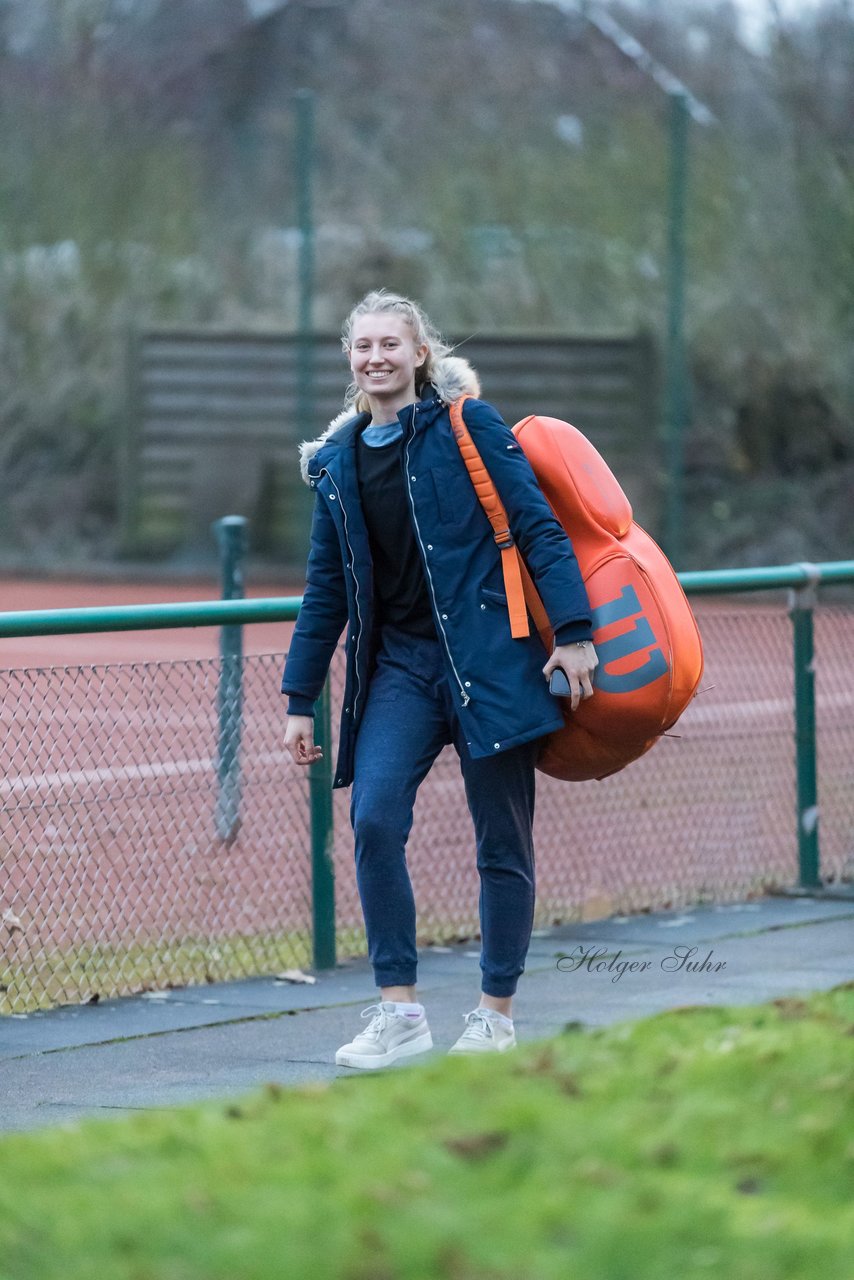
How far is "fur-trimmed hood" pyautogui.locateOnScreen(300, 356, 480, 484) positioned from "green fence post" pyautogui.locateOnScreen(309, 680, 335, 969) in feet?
5.10

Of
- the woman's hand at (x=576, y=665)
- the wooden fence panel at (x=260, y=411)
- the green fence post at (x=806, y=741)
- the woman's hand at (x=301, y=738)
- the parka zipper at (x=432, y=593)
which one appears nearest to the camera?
the woman's hand at (x=576, y=665)

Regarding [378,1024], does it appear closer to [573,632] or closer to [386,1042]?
[386,1042]

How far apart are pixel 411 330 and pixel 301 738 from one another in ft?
3.25

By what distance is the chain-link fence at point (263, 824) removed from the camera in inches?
237

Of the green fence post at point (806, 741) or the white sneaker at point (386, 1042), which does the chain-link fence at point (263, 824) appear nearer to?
the green fence post at point (806, 741)

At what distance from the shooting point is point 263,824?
713cm

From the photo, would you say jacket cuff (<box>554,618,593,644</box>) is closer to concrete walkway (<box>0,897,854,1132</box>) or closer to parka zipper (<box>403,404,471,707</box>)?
parka zipper (<box>403,404,471,707</box>)

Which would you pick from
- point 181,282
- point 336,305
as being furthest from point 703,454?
point 181,282

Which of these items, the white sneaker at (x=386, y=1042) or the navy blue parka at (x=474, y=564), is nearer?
the navy blue parka at (x=474, y=564)

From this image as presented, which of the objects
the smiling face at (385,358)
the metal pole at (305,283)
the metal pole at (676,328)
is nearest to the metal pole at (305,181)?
the metal pole at (305,283)

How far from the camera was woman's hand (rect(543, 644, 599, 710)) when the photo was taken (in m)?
4.95

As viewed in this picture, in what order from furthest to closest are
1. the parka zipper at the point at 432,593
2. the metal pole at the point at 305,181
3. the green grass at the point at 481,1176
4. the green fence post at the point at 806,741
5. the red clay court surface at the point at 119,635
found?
the metal pole at the point at 305,181 → the red clay court surface at the point at 119,635 → the green fence post at the point at 806,741 → the parka zipper at the point at 432,593 → the green grass at the point at 481,1176

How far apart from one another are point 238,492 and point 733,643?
1612 centimetres

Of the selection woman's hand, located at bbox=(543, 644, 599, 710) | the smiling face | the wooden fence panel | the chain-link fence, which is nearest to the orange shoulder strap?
woman's hand, located at bbox=(543, 644, 599, 710)
